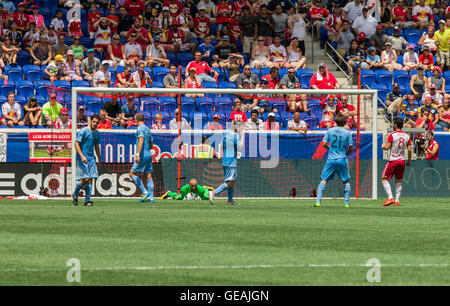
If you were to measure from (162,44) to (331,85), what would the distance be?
19.5ft

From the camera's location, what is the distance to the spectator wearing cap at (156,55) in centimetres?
2739

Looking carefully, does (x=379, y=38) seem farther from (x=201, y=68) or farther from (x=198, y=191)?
(x=198, y=191)

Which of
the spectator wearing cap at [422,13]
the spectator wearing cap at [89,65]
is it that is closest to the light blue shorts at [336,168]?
the spectator wearing cap at [89,65]

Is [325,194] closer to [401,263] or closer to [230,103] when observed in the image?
[230,103]

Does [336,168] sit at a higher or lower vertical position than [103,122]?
lower

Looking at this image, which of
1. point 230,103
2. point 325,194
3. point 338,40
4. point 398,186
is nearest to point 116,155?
point 230,103

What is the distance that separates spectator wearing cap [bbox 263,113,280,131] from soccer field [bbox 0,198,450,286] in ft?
22.0

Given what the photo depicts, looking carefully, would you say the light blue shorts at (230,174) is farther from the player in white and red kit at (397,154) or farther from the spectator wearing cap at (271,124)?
the spectator wearing cap at (271,124)

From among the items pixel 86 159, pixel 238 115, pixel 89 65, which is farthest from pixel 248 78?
pixel 86 159

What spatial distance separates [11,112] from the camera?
23.8 m

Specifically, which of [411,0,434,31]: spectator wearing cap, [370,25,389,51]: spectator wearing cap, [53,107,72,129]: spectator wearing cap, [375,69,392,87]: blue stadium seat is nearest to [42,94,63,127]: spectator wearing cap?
[53,107,72,129]: spectator wearing cap

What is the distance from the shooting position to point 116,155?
23.2 m

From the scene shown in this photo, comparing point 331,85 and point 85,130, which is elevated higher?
point 331,85

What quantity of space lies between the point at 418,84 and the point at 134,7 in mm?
9707
